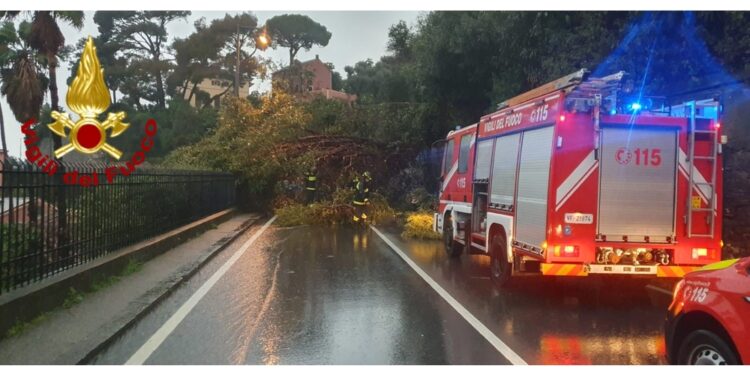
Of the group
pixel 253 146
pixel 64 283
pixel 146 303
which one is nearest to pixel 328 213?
pixel 253 146

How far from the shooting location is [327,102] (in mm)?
25250

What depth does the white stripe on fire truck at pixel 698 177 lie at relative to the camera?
23.6ft

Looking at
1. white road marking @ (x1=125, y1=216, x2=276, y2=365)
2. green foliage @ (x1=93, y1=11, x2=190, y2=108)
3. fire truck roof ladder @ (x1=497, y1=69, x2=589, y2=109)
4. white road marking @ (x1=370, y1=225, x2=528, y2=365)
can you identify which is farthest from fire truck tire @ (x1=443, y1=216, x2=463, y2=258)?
green foliage @ (x1=93, y1=11, x2=190, y2=108)

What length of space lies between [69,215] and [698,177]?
801 centimetres

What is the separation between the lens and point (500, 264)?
8.59 meters

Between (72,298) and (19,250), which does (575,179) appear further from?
(19,250)

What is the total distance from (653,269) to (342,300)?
387 centimetres

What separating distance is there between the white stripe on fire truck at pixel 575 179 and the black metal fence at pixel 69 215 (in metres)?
6.06

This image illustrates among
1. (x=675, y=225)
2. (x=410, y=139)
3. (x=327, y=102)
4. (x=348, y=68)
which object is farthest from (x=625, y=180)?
(x=348, y=68)

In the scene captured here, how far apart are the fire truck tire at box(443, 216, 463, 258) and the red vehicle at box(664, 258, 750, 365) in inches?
270

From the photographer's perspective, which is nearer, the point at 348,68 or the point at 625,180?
the point at 625,180

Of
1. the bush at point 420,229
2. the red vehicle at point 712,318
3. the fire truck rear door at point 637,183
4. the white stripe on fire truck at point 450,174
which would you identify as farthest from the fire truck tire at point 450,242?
the red vehicle at point 712,318

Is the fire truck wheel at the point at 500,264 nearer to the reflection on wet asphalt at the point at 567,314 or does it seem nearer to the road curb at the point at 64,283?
the reflection on wet asphalt at the point at 567,314
